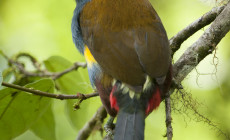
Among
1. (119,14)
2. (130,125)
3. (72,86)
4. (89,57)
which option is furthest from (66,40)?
(130,125)

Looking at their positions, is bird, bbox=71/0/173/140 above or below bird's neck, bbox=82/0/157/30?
below

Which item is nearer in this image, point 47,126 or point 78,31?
point 78,31

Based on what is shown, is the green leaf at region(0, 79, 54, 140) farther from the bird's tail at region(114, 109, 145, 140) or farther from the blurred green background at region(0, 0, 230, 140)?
the blurred green background at region(0, 0, 230, 140)

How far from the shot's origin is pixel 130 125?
2348mm

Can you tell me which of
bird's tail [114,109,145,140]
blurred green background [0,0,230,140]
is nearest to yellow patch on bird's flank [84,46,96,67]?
bird's tail [114,109,145,140]

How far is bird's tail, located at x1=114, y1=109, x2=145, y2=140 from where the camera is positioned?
2.30m

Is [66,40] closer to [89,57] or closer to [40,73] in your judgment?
[40,73]

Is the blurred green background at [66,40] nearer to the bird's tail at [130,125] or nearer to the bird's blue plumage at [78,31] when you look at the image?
the bird's blue plumage at [78,31]

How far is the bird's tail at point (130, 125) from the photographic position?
2299 mm

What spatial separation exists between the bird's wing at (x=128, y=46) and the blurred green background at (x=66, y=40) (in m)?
1.46

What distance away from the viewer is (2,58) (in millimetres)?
3102

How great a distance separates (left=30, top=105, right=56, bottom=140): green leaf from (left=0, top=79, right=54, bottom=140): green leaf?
1.18 ft

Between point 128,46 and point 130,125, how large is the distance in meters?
0.50

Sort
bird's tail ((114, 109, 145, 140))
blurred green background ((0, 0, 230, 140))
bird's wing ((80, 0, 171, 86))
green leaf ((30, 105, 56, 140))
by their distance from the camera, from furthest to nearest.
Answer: blurred green background ((0, 0, 230, 140)), green leaf ((30, 105, 56, 140)), bird's wing ((80, 0, 171, 86)), bird's tail ((114, 109, 145, 140))
